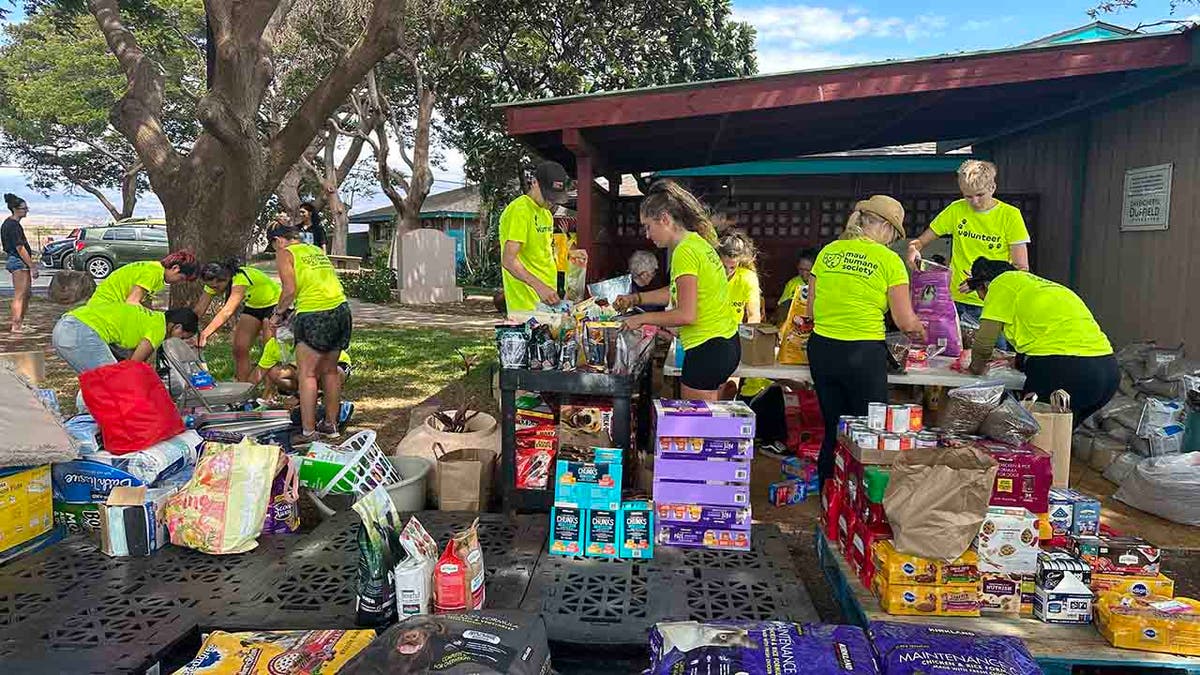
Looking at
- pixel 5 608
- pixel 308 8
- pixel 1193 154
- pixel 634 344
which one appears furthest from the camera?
pixel 308 8

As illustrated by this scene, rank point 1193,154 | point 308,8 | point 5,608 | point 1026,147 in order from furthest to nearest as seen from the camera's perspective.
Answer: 1. point 308,8
2. point 1026,147
3. point 1193,154
4. point 5,608

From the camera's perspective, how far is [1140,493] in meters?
4.65

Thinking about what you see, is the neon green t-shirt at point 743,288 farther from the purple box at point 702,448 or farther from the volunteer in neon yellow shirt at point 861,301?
the purple box at point 702,448

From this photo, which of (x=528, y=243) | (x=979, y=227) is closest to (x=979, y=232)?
(x=979, y=227)

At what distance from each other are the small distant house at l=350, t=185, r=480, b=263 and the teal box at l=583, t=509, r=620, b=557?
29831 millimetres

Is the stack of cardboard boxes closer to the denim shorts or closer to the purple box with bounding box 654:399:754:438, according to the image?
the purple box with bounding box 654:399:754:438

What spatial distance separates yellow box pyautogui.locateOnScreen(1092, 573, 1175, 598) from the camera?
285 cm

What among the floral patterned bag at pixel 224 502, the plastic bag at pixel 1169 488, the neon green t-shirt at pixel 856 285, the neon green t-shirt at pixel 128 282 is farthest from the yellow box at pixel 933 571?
the neon green t-shirt at pixel 128 282

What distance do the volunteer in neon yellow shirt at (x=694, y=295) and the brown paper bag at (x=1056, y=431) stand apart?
4.73 ft

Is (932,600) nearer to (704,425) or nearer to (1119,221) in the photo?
(704,425)

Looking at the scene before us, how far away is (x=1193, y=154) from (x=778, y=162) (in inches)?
227

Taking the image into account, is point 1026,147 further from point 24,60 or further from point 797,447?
point 24,60

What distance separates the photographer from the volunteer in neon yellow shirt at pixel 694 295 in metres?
3.80

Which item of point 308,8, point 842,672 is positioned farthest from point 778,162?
point 308,8
